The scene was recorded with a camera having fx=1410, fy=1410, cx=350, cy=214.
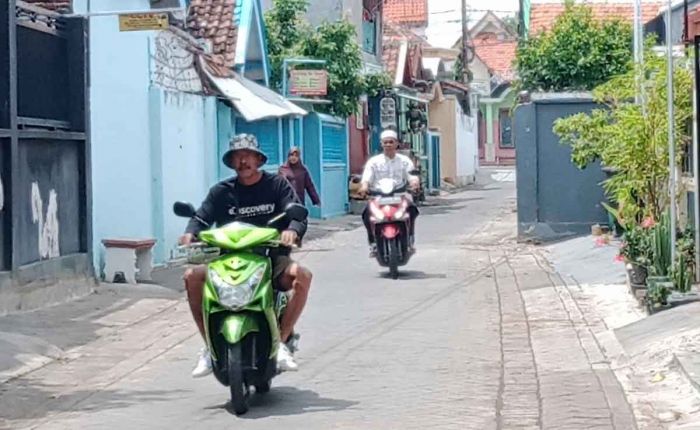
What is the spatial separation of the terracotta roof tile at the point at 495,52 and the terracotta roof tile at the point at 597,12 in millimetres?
39235

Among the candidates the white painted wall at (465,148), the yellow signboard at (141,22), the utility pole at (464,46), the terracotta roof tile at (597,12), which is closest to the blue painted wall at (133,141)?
the yellow signboard at (141,22)

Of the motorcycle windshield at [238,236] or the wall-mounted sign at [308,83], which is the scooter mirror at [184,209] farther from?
the wall-mounted sign at [308,83]

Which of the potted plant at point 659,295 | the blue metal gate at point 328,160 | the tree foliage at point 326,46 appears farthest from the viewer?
the tree foliage at point 326,46

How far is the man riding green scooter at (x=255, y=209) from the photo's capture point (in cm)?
909

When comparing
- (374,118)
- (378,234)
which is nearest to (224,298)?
(378,234)

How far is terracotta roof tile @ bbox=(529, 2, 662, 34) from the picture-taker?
2877cm

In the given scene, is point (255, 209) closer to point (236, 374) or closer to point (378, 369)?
point (236, 374)

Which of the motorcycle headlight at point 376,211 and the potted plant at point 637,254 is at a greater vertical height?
the motorcycle headlight at point 376,211

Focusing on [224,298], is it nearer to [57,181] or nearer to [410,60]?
[57,181]

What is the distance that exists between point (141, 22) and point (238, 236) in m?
7.20

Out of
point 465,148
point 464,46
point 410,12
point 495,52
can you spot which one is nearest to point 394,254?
point 465,148

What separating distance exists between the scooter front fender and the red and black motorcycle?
8228mm

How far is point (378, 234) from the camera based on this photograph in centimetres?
1686

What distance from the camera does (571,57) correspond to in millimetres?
25719
